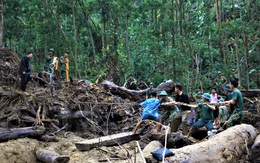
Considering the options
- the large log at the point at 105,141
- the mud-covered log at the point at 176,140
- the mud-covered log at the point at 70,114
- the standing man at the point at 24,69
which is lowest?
the large log at the point at 105,141

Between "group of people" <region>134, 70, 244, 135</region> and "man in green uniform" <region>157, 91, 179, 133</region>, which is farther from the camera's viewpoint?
"man in green uniform" <region>157, 91, 179, 133</region>

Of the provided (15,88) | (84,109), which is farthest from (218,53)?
(15,88)

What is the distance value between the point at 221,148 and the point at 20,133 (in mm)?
5810

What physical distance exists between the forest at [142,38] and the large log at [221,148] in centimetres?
1034

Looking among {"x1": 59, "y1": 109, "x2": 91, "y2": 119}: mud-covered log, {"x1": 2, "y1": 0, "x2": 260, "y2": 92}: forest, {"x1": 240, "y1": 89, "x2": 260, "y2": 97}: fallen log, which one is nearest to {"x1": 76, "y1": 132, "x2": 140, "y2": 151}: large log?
{"x1": 59, "y1": 109, "x2": 91, "y2": 119}: mud-covered log

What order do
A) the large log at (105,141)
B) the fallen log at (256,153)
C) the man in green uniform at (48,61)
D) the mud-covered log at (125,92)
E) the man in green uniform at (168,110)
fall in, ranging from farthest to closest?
the mud-covered log at (125,92)
the man in green uniform at (48,61)
the man in green uniform at (168,110)
the large log at (105,141)
the fallen log at (256,153)

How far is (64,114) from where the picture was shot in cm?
1124

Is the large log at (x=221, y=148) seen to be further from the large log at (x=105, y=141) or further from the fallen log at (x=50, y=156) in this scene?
the fallen log at (x=50, y=156)

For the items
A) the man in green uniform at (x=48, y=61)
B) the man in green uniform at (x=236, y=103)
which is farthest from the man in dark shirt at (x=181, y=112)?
the man in green uniform at (x=48, y=61)

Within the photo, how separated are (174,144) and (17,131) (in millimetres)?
4621

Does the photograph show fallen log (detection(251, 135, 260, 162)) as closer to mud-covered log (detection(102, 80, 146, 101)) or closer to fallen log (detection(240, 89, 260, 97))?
fallen log (detection(240, 89, 260, 97))

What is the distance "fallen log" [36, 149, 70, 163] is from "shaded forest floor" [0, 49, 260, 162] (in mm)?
256

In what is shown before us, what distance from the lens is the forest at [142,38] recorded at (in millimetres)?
19406

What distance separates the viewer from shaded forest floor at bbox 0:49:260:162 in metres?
8.76
